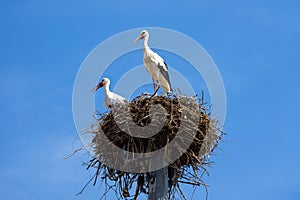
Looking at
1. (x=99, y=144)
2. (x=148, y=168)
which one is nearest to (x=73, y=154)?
(x=99, y=144)

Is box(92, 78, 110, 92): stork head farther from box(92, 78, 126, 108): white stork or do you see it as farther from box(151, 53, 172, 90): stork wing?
box(151, 53, 172, 90): stork wing

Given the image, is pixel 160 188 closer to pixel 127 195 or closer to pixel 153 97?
pixel 127 195

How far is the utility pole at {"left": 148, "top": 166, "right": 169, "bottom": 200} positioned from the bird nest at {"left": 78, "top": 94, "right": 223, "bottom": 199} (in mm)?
148

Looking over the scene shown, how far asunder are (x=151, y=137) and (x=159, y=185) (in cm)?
78

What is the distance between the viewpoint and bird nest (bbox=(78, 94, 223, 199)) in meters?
A: 9.62

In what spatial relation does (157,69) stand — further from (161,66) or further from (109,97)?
(109,97)

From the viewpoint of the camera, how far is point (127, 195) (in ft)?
31.9

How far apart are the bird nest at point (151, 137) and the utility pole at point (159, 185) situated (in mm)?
148

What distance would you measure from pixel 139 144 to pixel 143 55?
2.86m

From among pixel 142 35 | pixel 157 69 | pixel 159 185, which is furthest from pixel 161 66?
pixel 159 185

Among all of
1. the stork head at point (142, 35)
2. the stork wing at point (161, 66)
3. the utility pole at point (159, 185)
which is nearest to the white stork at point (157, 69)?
the stork wing at point (161, 66)

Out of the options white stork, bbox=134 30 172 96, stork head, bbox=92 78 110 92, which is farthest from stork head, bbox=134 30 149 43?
stork head, bbox=92 78 110 92

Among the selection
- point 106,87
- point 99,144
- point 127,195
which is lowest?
point 127,195

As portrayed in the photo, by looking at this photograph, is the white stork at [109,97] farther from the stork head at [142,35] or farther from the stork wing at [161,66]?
the stork head at [142,35]
